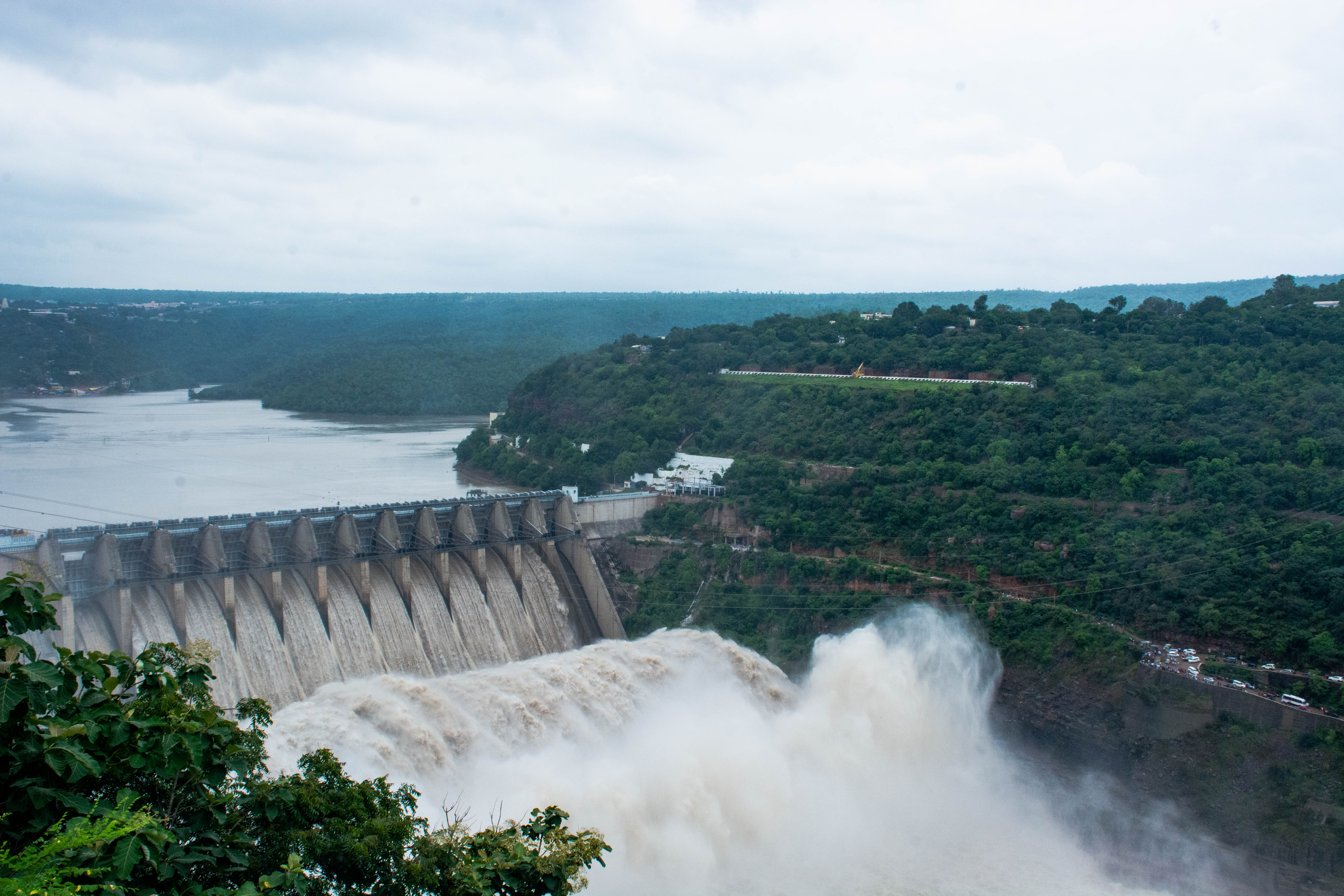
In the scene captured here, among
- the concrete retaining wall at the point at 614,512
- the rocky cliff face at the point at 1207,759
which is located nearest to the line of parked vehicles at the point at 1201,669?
the rocky cliff face at the point at 1207,759

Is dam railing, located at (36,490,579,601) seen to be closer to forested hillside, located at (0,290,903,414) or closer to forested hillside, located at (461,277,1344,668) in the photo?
forested hillside, located at (461,277,1344,668)

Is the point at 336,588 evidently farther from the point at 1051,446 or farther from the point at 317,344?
the point at 317,344

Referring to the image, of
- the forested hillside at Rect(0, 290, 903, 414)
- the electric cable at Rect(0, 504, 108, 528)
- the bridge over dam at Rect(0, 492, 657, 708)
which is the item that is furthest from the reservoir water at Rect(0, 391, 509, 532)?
the bridge over dam at Rect(0, 492, 657, 708)

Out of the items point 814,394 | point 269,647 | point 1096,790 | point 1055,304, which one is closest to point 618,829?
point 269,647

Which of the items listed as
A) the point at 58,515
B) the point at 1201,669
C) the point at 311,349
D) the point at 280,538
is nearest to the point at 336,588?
the point at 280,538

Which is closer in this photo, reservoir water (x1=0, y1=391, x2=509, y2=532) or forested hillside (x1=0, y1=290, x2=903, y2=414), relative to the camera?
reservoir water (x1=0, y1=391, x2=509, y2=532)

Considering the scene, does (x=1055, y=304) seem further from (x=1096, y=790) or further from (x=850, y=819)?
(x=850, y=819)

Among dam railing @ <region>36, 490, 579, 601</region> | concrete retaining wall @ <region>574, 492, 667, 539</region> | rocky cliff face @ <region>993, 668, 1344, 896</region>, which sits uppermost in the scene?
dam railing @ <region>36, 490, 579, 601</region>
